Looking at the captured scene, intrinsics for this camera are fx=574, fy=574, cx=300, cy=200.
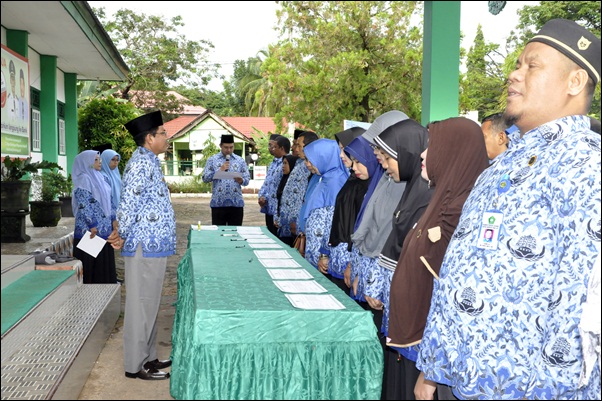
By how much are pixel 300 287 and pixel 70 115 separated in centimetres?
913

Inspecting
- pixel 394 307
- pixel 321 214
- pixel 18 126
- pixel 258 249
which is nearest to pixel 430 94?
pixel 321 214

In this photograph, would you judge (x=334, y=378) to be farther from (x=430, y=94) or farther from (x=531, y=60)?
(x=430, y=94)

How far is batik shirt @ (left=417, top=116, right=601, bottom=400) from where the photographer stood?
144cm

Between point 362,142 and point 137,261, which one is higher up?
point 362,142

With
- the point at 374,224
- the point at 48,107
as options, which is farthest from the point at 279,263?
the point at 48,107

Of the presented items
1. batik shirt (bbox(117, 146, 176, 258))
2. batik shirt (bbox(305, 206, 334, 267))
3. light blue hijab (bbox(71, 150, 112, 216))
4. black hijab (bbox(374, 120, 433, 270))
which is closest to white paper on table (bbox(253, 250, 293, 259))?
batik shirt (bbox(305, 206, 334, 267))

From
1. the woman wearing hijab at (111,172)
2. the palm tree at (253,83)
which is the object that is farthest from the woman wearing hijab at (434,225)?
the palm tree at (253,83)

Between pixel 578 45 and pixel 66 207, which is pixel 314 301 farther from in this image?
pixel 66 207

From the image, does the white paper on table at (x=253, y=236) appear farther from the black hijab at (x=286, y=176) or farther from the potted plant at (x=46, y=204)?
the potted plant at (x=46, y=204)

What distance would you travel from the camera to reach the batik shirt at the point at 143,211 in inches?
143

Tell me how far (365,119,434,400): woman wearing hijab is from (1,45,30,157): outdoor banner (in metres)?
1.66

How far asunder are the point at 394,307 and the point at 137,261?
198 cm

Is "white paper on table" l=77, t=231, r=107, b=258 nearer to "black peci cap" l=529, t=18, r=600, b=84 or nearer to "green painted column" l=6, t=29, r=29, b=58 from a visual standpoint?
"green painted column" l=6, t=29, r=29, b=58

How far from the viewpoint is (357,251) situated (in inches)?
132
